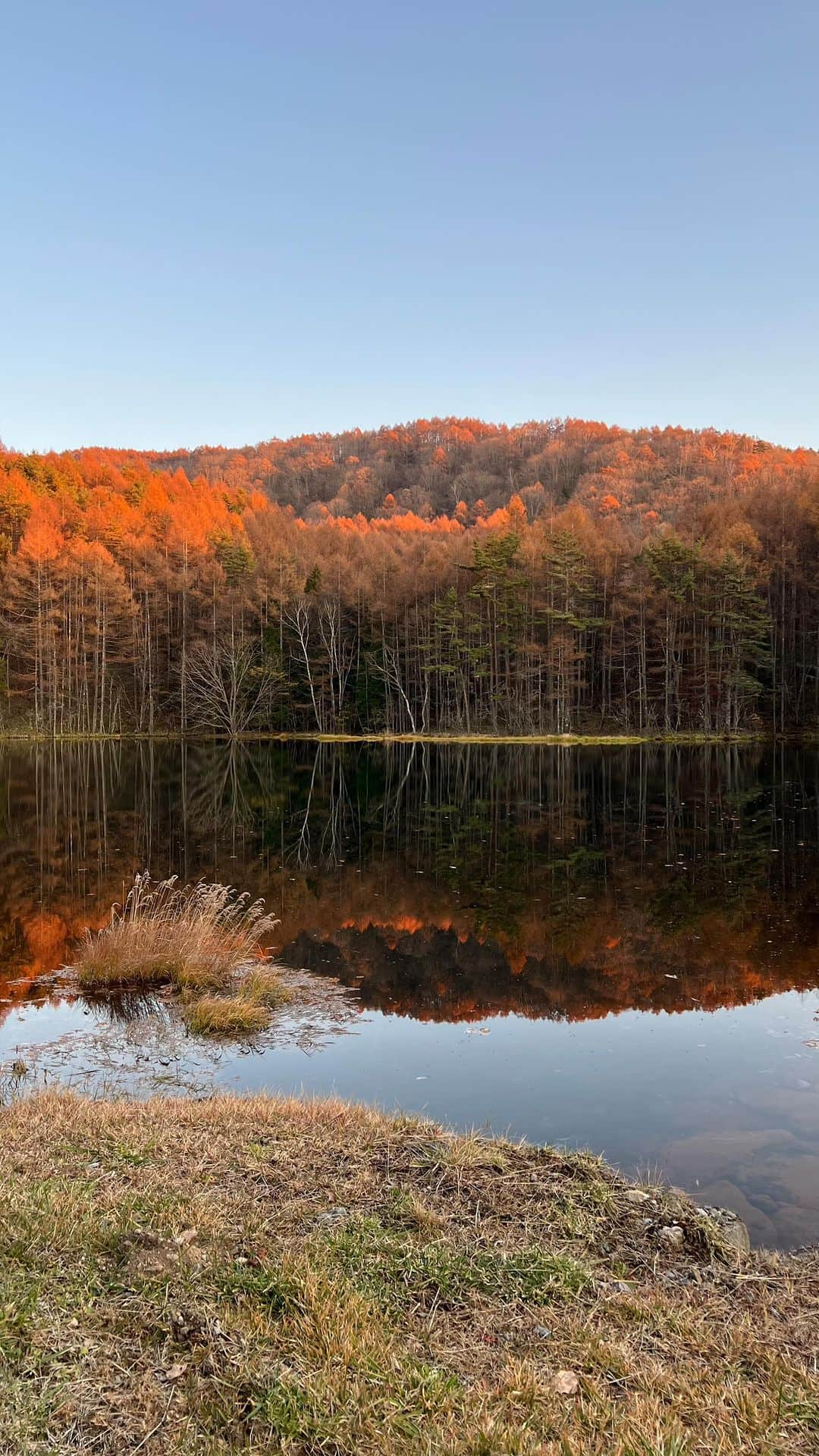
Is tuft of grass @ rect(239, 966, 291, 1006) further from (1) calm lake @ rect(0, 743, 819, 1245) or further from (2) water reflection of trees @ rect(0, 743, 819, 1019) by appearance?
(2) water reflection of trees @ rect(0, 743, 819, 1019)

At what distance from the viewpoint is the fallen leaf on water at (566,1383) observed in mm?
3682

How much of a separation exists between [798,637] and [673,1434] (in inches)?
2823

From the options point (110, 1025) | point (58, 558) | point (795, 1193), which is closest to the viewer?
point (795, 1193)

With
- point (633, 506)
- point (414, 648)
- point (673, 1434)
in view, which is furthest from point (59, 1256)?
point (633, 506)

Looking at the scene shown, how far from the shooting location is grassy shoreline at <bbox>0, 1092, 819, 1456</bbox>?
3.44 m

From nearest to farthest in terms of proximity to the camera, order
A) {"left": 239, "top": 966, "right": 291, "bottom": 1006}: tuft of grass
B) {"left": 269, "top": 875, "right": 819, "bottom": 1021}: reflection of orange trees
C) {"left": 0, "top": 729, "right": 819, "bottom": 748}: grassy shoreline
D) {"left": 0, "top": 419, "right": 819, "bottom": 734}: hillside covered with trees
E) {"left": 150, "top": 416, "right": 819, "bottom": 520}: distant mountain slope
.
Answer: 1. {"left": 239, "top": 966, "right": 291, "bottom": 1006}: tuft of grass
2. {"left": 269, "top": 875, "right": 819, "bottom": 1021}: reflection of orange trees
3. {"left": 0, "top": 729, "right": 819, "bottom": 748}: grassy shoreline
4. {"left": 0, "top": 419, "right": 819, "bottom": 734}: hillside covered with trees
5. {"left": 150, "top": 416, "right": 819, "bottom": 520}: distant mountain slope

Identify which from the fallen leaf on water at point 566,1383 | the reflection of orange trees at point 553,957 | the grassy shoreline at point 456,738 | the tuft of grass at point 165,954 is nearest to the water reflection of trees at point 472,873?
the reflection of orange trees at point 553,957

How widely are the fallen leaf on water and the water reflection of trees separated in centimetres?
709

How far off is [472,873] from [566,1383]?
50.0 ft

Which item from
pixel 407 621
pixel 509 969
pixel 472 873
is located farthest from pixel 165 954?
pixel 407 621

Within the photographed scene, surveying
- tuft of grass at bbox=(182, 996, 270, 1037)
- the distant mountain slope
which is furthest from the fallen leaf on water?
the distant mountain slope

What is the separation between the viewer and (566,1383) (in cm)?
373

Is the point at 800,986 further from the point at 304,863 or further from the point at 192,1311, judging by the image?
the point at 304,863

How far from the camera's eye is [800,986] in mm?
11523
